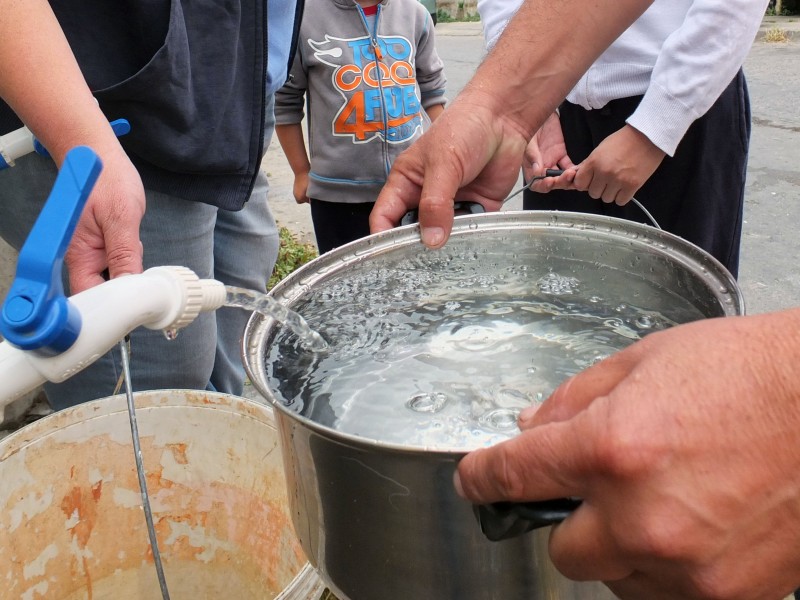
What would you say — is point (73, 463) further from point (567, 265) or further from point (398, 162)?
point (567, 265)

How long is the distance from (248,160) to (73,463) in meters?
0.63

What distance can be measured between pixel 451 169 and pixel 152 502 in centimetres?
86

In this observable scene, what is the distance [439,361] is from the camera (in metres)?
0.87

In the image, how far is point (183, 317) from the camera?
70cm

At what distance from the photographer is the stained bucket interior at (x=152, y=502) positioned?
123 cm

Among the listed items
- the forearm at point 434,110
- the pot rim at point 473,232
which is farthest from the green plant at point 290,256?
the pot rim at point 473,232

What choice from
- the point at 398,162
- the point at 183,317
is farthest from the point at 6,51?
the point at 398,162

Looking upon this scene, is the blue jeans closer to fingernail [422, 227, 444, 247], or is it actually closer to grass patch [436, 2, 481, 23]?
fingernail [422, 227, 444, 247]

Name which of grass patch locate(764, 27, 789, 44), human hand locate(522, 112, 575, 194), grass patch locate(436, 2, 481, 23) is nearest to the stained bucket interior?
human hand locate(522, 112, 575, 194)

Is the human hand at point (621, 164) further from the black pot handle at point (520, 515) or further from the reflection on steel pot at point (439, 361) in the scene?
the black pot handle at point (520, 515)

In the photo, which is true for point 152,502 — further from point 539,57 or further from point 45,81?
point 539,57

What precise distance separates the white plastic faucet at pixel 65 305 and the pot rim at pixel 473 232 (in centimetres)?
11

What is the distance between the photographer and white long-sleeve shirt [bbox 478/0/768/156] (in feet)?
4.37

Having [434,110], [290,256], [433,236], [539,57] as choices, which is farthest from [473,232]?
[290,256]
